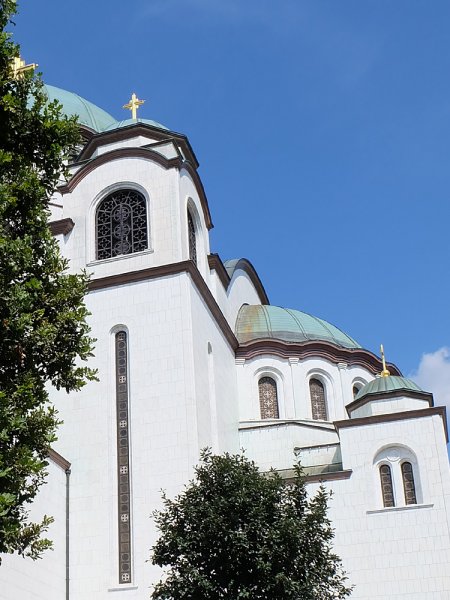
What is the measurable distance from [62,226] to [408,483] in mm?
11966

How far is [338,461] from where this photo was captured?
2788 centimetres

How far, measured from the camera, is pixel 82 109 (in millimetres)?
38156

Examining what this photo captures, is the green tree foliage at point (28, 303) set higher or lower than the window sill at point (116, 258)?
lower

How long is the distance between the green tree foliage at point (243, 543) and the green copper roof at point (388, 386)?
8657 millimetres

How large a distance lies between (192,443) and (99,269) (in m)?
6.01

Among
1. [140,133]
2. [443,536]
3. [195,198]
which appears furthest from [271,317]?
[443,536]

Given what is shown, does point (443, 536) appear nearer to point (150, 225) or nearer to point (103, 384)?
point (103, 384)

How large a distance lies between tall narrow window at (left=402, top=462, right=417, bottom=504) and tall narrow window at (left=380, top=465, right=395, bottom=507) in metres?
0.37

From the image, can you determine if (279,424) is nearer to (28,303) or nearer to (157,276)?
(157,276)

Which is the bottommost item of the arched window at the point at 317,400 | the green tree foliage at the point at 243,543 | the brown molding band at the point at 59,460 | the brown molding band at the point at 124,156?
the green tree foliage at the point at 243,543

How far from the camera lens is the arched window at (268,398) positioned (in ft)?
101

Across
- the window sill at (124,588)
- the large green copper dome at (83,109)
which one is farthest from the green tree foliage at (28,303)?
A: the large green copper dome at (83,109)

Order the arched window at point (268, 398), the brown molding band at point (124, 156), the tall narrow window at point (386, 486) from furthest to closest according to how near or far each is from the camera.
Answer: the arched window at point (268, 398) < the brown molding band at point (124, 156) < the tall narrow window at point (386, 486)

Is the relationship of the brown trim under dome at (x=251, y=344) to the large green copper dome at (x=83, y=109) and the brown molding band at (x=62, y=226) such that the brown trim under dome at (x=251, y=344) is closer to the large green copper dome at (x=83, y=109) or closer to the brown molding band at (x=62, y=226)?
the brown molding band at (x=62, y=226)
